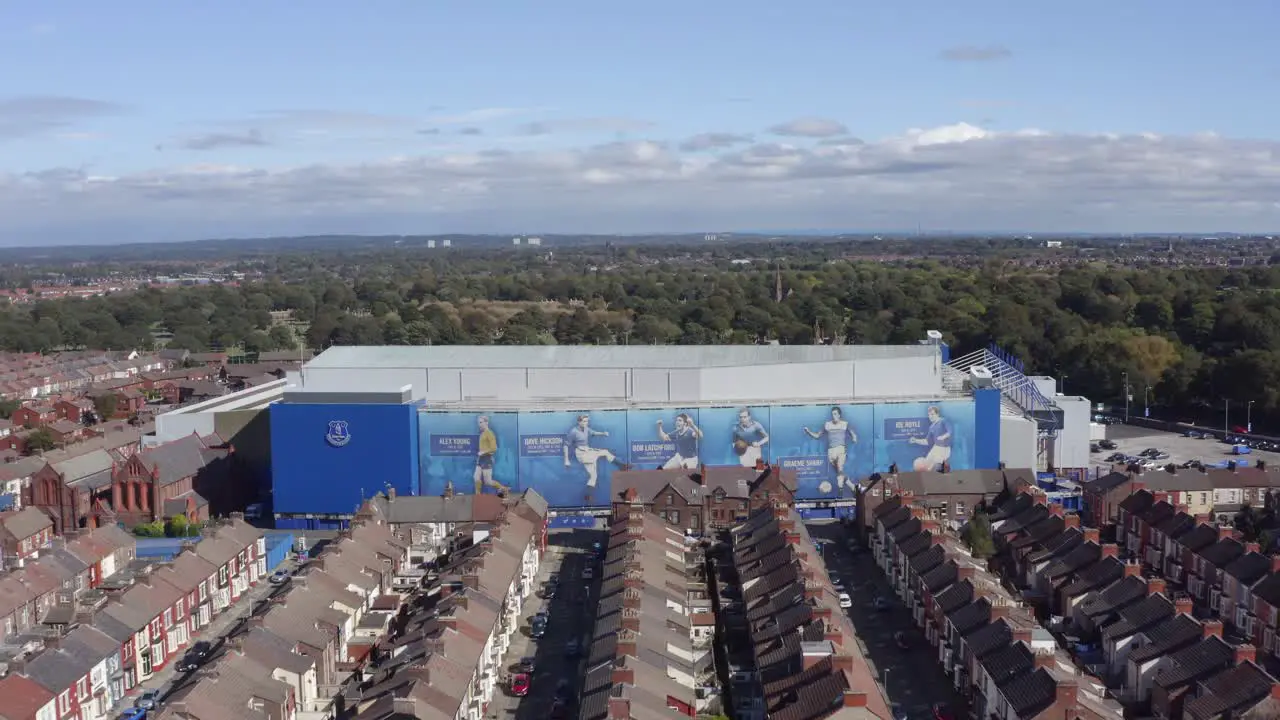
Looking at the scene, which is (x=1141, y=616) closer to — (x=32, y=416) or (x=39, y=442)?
(x=39, y=442)

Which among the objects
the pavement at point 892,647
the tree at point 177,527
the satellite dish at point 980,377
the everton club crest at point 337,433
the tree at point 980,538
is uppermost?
the satellite dish at point 980,377

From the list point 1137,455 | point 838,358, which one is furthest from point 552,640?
point 1137,455

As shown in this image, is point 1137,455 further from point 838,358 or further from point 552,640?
point 552,640

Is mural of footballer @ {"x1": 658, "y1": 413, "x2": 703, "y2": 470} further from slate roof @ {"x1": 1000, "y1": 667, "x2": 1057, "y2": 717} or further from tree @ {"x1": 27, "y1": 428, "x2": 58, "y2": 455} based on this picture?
tree @ {"x1": 27, "y1": 428, "x2": 58, "y2": 455}

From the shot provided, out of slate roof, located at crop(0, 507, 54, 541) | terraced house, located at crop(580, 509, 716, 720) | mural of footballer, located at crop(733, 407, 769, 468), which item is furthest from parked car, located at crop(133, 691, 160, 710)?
mural of footballer, located at crop(733, 407, 769, 468)

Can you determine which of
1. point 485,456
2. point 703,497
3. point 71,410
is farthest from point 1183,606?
point 71,410

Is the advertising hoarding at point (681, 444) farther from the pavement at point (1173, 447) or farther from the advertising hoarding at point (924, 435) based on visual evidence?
the pavement at point (1173, 447)

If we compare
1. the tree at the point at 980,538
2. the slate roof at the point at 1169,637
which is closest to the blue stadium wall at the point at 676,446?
the tree at the point at 980,538
